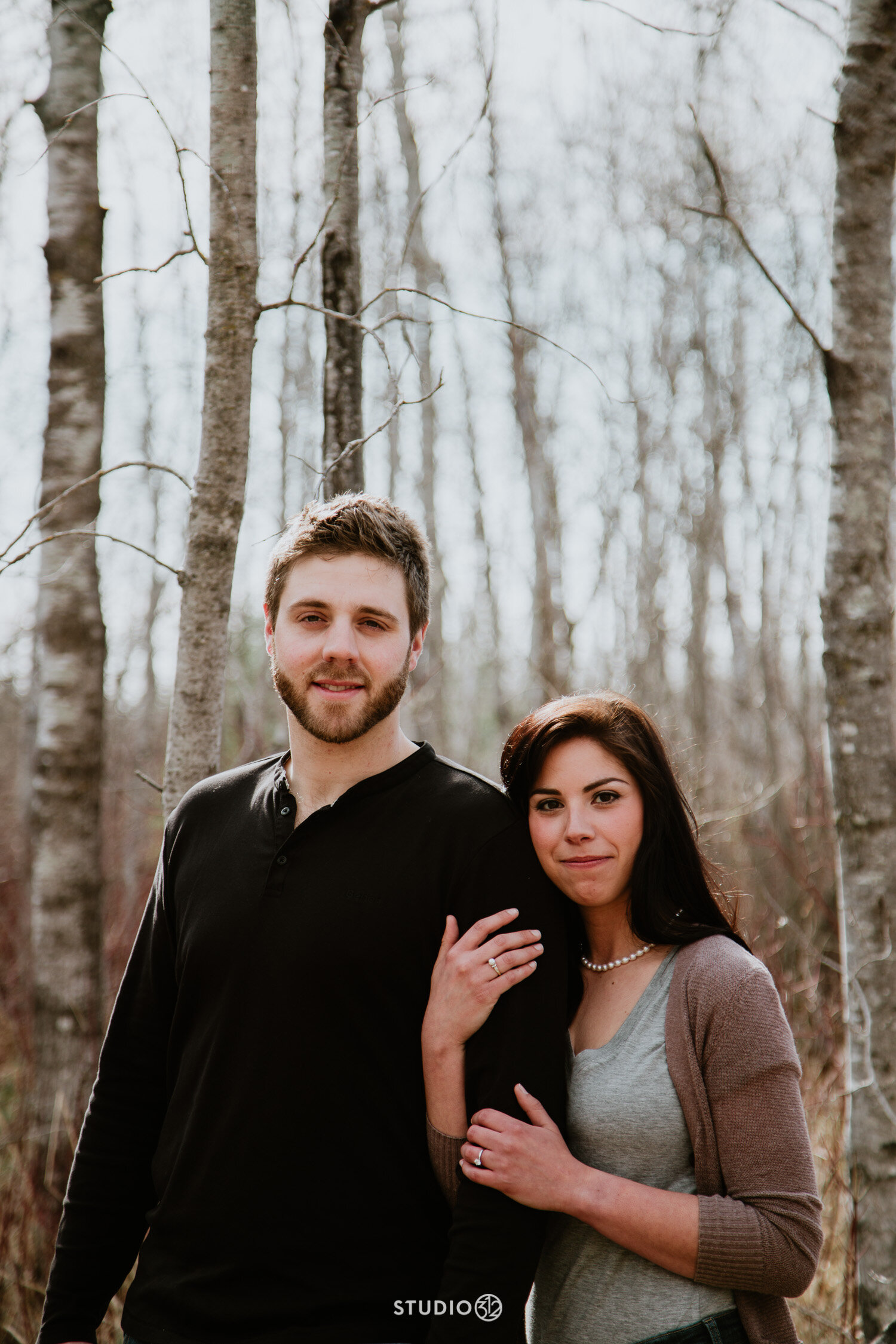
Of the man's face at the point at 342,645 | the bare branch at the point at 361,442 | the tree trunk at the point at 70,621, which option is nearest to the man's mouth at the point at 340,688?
the man's face at the point at 342,645

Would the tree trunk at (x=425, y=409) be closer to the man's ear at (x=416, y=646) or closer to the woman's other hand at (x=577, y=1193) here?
the man's ear at (x=416, y=646)

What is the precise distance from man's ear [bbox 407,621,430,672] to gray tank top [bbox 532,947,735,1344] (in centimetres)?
83

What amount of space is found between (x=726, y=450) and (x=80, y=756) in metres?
12.0

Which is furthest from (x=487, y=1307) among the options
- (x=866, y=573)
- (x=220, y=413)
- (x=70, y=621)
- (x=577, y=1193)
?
(x=70, y=621)

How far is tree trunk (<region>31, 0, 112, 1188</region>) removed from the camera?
4.09 meters

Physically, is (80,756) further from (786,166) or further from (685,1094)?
(786,166)

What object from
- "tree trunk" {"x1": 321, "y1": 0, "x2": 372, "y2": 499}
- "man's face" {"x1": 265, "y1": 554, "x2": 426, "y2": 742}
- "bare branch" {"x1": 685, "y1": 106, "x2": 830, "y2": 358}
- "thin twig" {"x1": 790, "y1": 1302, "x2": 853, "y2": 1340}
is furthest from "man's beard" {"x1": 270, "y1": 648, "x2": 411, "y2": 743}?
"thin twig" {"x1": 790, "y1": 1302, "x2": 853, "y2": 1340}

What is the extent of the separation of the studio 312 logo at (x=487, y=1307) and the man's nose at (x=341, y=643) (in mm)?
1120

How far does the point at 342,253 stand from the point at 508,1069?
2249mm

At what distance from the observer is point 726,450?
563 inches

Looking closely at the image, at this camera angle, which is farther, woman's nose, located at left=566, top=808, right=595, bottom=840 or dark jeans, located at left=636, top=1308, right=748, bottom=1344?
woman's nose, located at left=566, top=808, right=595, bottom=840

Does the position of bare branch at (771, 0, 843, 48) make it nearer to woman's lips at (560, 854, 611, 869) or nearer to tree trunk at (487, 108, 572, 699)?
woman's lips at (560, 854, 611, 869)

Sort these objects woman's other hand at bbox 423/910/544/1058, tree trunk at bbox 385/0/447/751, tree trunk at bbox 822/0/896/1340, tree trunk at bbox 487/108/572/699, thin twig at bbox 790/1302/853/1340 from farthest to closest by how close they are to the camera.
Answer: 1. tree trunk at bbox 385/0/447/751
2. tree trunk at bbox 487/108/572/699
3. tree trunk at bbox 822/0/896/1340
4. thin twig at bbox 790/1302/853/1340
5. woman's other hand at bbox 423/910/544/1058

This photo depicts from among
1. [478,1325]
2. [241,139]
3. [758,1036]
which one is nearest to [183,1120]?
[478,1325]
